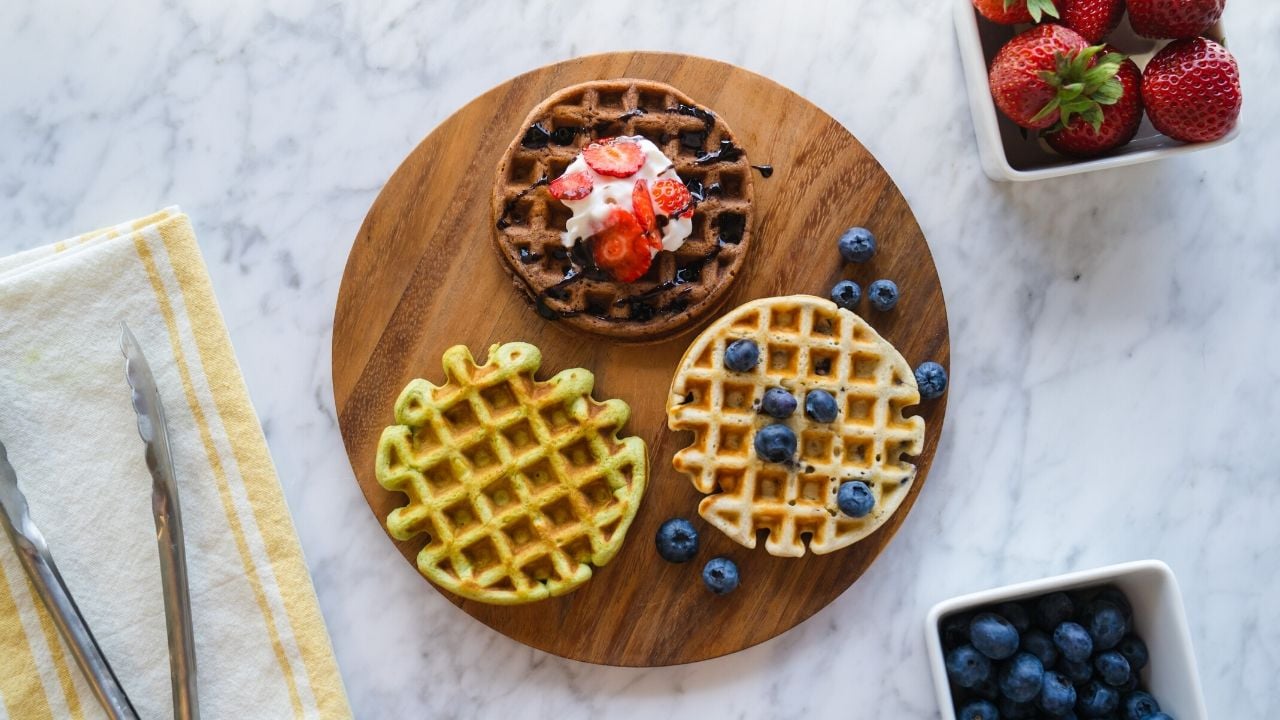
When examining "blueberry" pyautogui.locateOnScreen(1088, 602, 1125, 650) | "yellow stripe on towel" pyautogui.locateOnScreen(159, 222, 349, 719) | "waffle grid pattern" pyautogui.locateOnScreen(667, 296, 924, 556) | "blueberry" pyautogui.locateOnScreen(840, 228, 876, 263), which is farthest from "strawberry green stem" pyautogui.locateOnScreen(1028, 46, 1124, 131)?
"yellow stripe on towel" pyautogui.locateOnScreen(159, 222, 349, 719)

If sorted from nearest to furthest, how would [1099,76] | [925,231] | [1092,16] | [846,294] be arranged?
[1099,76], [1092,16], [846,294], [925,231]

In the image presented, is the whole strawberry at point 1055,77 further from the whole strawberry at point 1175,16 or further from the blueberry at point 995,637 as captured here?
the blueberry at point 995,637

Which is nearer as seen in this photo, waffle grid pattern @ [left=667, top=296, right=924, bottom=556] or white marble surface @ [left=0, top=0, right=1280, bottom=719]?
waffle grid pattern @ [left=667, top=296, right=924, bottom=556]

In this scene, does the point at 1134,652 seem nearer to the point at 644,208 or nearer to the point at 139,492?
the point at 644,208

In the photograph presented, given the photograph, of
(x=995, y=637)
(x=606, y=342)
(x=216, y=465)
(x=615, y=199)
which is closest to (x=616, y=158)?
(x=615, y=199)

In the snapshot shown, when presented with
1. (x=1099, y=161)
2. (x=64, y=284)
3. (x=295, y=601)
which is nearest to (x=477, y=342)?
(x=295, y=601)

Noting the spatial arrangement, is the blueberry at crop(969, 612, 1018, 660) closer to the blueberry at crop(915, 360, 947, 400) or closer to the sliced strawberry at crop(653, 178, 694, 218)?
the blueberry at crop(915, 360, 947, 400)

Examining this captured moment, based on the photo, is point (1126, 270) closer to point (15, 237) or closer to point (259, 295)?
point (259, 295)

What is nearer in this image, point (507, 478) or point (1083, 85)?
point (1083, 85)
